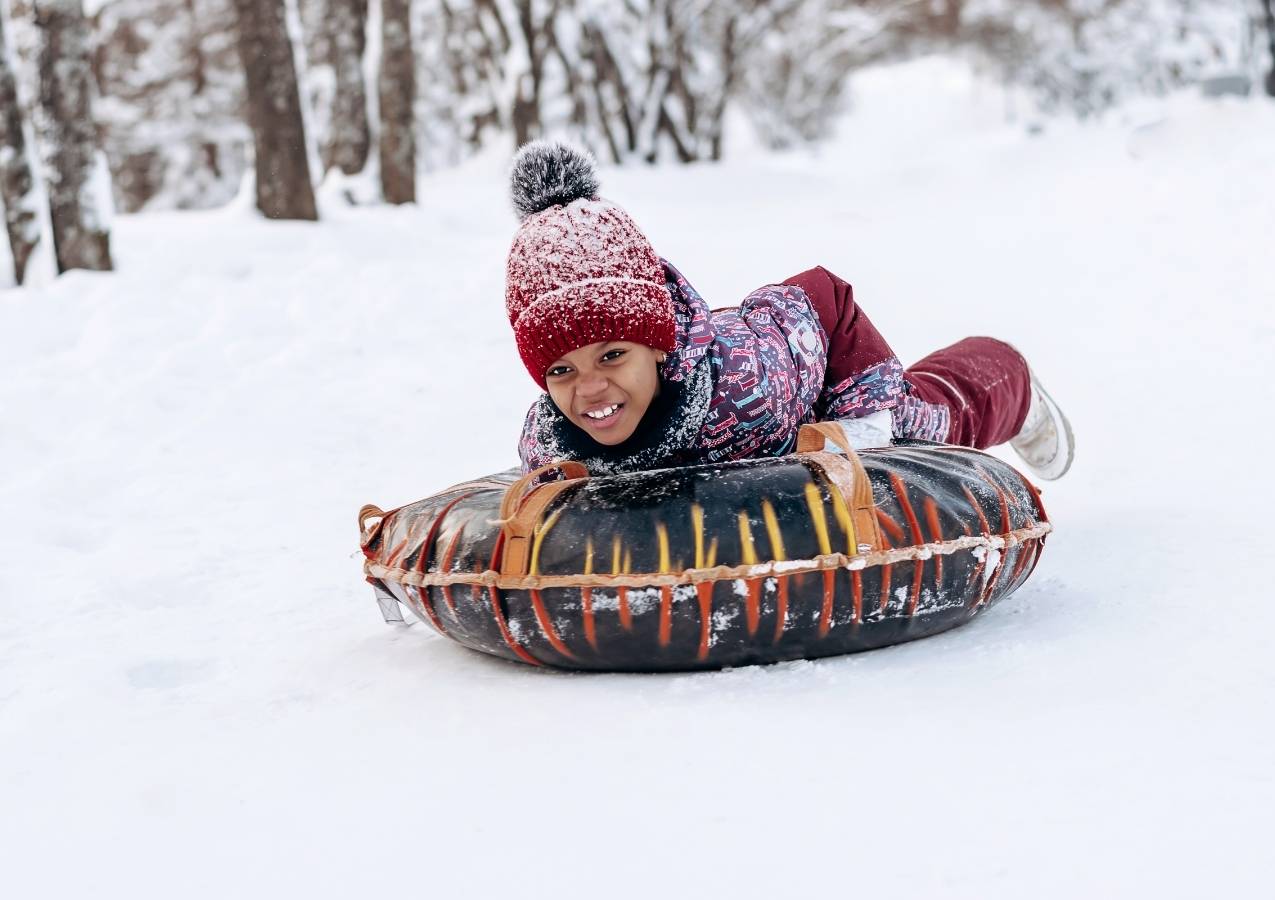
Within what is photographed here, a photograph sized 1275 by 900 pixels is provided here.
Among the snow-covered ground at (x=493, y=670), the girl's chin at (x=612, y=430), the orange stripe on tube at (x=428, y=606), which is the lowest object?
the snow-covered ground at (x=493, y=670)

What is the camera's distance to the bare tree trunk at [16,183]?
595cm

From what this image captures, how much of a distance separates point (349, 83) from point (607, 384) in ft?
25.4

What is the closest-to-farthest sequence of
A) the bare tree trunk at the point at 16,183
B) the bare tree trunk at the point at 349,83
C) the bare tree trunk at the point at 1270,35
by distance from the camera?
1. the bare tree trunk at the point at 16,183
2. the bare tree trunk at the point at 349,83
3. the bare tree trunk at the point at 1270,35

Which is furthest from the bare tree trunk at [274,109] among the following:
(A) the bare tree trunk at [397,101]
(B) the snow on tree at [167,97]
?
(B) the snow on tree at [167,97]

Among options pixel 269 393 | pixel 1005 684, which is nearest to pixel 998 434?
pixel 1005 684

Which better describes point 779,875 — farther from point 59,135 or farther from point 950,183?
point 950,183

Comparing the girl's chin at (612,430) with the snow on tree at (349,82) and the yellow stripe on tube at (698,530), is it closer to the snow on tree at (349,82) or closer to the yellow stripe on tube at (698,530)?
the yellow stripe on tube at (698,530)

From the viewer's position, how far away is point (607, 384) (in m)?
2.43

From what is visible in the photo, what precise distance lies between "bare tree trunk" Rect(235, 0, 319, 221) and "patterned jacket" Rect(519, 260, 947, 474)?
18.0ft

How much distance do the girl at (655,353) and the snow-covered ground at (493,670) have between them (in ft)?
1.58

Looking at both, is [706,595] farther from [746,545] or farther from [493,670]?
[493,670]

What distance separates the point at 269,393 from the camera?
16.9 feet

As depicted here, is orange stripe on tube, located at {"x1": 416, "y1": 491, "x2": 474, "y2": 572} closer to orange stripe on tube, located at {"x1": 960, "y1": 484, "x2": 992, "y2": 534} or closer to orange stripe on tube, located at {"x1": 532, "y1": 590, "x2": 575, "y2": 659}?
orange stripe on tube, located at {"x1": 532, "y1": 590, "x2": 575, "y2": 659}

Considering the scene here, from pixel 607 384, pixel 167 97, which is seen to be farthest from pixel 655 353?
pixel 167 97
